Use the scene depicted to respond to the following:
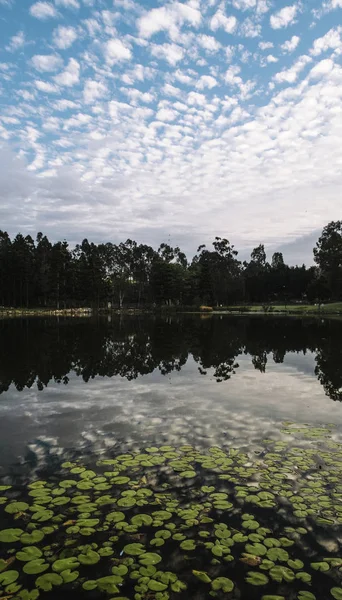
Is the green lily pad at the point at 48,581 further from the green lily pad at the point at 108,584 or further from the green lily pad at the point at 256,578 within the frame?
the green lily pad at the point at 256,578

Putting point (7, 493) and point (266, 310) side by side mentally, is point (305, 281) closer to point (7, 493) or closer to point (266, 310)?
point (266, 310)

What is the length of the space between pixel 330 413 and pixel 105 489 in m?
6.55

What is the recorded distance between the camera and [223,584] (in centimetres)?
377

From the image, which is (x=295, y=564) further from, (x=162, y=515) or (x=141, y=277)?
(x=141, y=277)

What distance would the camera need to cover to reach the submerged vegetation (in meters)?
3.78

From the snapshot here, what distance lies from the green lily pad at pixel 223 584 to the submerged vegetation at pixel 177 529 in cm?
1

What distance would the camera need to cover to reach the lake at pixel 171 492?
387cm

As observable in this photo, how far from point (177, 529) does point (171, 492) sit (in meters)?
0.90

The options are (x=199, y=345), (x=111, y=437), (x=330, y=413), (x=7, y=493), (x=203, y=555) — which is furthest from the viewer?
(x=199, y=345)

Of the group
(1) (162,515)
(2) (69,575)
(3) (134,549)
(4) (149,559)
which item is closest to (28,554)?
(2) (69,575)

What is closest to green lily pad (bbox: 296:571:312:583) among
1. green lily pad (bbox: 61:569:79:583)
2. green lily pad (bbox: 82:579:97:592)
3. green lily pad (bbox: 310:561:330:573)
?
green lily pad (bbox: 310:561:330:573)

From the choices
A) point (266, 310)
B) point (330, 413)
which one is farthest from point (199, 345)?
point (266, 310)

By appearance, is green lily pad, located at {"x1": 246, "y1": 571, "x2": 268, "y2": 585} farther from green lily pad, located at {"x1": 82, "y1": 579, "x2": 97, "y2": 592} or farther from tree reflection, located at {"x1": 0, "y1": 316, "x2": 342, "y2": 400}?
tree reflection, located at {"x1": 0, "y1": 316, "x2": 342, "y2": 400}

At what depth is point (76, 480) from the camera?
5898 millimetres
